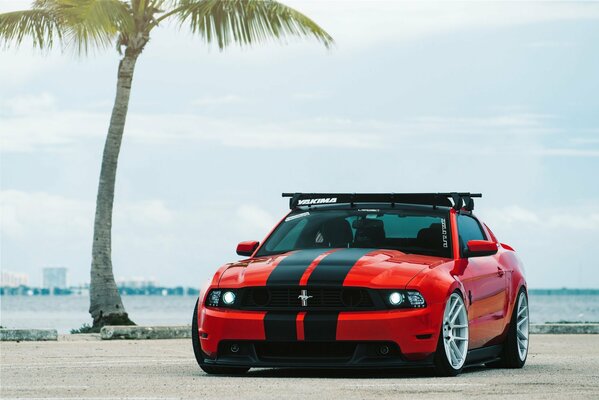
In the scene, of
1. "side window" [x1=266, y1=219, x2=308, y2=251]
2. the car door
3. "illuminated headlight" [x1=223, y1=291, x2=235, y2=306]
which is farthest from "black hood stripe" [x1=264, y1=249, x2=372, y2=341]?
the car door

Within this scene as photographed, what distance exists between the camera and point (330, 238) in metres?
12.0

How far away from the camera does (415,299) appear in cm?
1048

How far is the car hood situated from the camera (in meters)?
10.5

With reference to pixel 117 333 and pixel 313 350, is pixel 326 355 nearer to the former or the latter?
pixel 313 350

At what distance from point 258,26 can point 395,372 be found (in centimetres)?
1239

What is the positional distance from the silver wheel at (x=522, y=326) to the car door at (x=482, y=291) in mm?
533

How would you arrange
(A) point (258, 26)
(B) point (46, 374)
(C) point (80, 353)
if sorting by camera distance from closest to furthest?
(B) point (46, 374), (C) point (80, 353), (A) point (258, 26)

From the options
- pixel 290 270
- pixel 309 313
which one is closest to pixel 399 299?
pixel 309 313

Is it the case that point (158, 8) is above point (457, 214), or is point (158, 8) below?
above

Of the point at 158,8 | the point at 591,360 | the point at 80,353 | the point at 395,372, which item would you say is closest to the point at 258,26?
the point at 158,8

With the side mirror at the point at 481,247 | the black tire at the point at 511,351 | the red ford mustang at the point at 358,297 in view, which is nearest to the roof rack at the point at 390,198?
the red ford mustang at the point at 358,297

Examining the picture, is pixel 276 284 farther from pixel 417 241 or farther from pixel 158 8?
pixel 158 8

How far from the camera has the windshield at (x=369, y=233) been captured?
11.7m

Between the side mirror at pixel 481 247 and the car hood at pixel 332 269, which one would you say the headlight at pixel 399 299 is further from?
the side mirror at pixel 481 247
